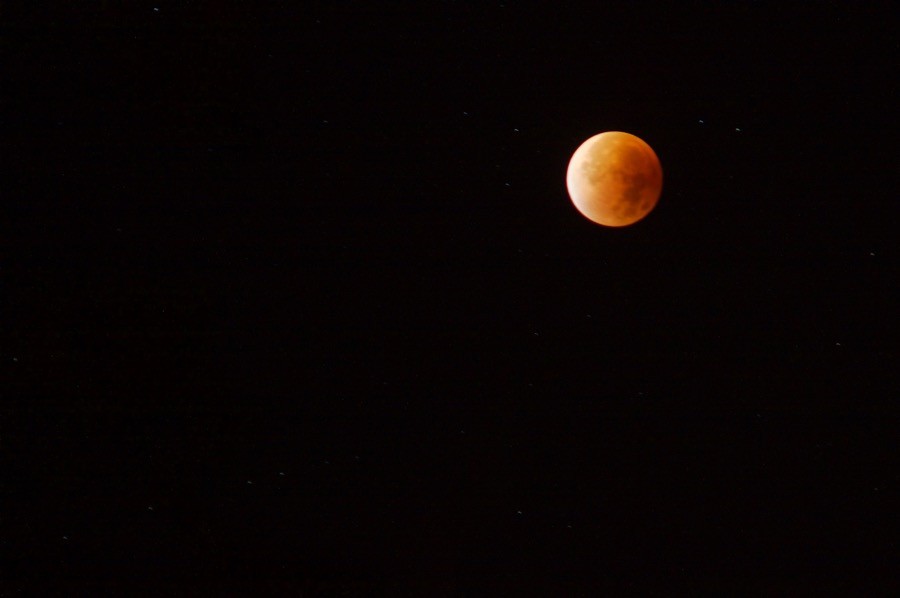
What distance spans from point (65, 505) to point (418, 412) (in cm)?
61

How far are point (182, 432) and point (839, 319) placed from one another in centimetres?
108

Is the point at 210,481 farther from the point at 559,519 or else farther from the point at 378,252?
the point at 559,519

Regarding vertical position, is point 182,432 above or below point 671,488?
below

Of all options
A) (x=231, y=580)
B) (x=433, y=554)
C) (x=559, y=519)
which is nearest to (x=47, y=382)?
(x=231, y=580)

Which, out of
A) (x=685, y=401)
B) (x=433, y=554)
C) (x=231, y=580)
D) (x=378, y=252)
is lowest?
(x=231, y=580)

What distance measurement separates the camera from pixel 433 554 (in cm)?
112

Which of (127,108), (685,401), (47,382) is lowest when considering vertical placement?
(47,382)

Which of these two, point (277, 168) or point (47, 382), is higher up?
point (277, 168)

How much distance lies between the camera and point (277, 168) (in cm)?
111

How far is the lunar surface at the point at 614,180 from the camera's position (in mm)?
839

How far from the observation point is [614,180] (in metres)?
0.84

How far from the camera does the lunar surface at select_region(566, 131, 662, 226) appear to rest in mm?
839

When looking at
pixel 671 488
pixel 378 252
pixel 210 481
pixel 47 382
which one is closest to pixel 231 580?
pixel 210 481

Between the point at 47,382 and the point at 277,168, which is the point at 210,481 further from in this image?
the point at 277,168
